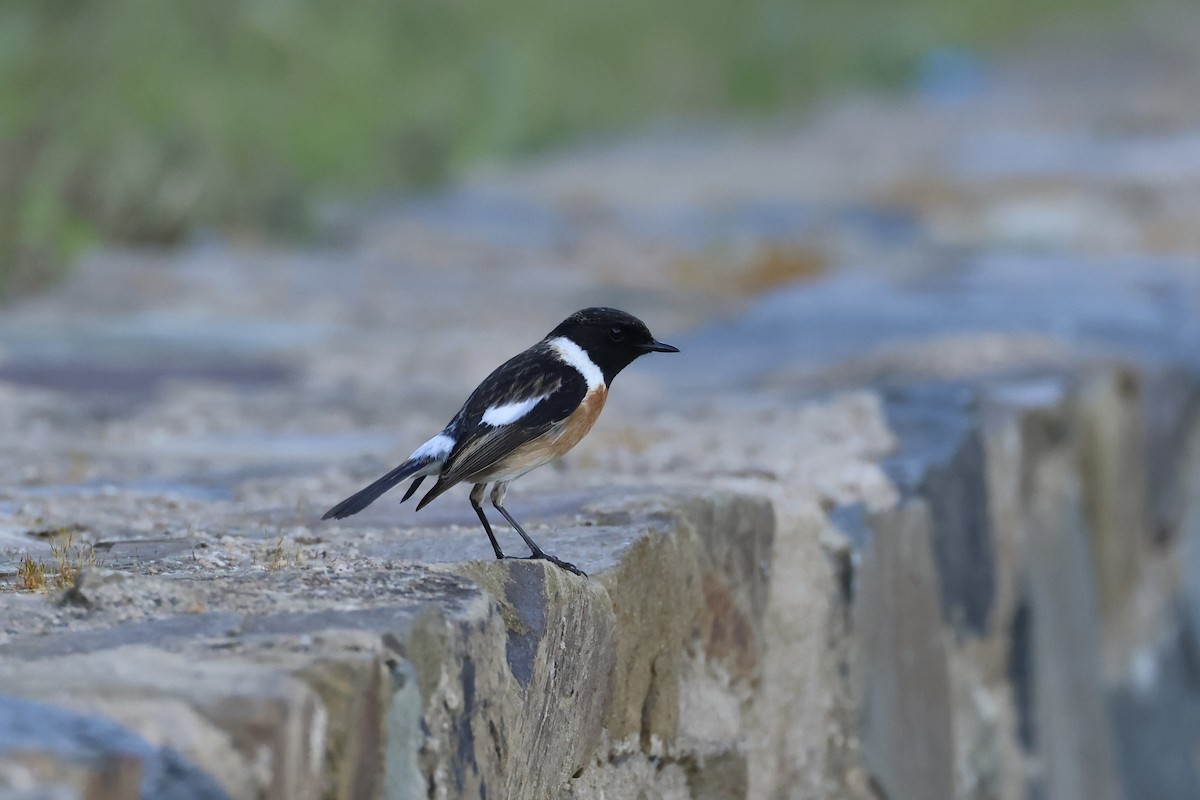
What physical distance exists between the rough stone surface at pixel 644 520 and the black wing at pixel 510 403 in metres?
0.17

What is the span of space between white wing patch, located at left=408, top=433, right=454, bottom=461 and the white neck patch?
30 cm

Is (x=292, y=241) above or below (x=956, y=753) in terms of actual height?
above

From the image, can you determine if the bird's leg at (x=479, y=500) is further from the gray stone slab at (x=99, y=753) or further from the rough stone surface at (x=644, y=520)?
the gray stone slab at (x=99, y=753)

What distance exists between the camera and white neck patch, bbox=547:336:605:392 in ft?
10.6

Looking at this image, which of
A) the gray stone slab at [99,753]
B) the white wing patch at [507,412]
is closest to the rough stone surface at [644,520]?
the gray stone slab at [99,753]

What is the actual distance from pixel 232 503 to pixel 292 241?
5263 mm

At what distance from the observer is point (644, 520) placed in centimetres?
320

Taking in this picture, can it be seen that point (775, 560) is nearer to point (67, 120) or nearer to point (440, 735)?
point (440, 735)

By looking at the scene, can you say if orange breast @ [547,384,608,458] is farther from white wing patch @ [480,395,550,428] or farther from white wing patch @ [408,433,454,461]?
white wing patch @ [408,433,454,461]

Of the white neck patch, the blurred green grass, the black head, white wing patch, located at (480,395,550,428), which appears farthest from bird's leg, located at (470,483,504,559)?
the blurred green grass

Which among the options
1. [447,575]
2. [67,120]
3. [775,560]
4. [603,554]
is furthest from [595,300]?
[447,575]

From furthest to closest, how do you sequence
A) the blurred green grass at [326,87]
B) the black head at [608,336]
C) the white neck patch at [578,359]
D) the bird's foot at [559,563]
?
A: 1. the blurred green grass at [326,87]
2. the black head at [608,336]
3. the white neck patch at [578,359]
4. the bird's foot at [559,563]

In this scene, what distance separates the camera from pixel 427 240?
9.06 metres

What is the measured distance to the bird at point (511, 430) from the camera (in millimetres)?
2957
